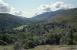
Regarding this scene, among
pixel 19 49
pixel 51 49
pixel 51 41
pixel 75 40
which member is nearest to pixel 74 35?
Result: pixel 75 40

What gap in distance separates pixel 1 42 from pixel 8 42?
29.1ft

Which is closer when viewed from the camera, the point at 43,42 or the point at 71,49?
the point at 71,49

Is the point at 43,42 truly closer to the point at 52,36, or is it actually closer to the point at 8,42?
the point at 52,36

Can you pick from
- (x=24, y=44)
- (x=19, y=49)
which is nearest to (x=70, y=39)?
(x=24, y=44)

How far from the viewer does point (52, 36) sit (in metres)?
179

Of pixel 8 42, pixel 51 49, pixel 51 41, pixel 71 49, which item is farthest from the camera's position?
pixel 8 42

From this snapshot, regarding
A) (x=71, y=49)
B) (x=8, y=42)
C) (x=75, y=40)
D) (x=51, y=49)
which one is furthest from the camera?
(x=8, y=42)

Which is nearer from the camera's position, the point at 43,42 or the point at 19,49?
the point at 19,49

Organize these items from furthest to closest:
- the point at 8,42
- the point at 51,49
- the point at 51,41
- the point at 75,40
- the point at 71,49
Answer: the point at 8,42 < the point at 51,41 < the point at 75,40 < the point at 51,49 < the point at 71,49

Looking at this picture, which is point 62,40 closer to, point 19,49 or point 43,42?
point 43,42

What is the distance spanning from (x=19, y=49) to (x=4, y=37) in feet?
227

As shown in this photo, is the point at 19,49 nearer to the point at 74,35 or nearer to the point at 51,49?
the point at 51,49

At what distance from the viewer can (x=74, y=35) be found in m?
169

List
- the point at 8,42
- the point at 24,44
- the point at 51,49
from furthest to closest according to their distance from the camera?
the point at 8,42, the point at 24,44, the point at 51,49
